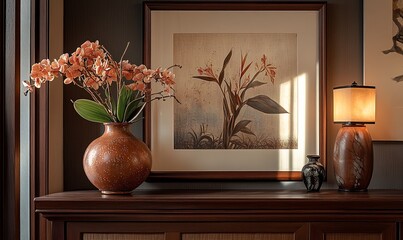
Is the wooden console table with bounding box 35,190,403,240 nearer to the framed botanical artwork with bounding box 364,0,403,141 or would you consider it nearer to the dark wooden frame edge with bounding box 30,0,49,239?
the dark wooden frame edge with bounding box 30,0,49,239

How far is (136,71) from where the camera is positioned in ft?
7.54

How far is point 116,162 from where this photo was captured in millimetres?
2213

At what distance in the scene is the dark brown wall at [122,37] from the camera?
2633mm

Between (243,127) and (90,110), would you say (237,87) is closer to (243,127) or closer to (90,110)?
(243,127)

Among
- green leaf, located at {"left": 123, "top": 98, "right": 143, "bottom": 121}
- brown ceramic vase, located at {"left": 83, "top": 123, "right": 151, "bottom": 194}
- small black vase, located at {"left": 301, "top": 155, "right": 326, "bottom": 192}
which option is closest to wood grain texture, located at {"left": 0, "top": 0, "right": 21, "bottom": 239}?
brown ceramic vase, located at {"left": 83, "top": 123, "right": 151, "bottom": 194}

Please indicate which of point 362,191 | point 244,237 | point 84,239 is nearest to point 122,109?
point 84,239

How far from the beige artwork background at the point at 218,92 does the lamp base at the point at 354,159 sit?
0.82ft

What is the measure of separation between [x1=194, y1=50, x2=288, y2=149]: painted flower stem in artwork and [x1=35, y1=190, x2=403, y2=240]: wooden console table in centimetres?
49

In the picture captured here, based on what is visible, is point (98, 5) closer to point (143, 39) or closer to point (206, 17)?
point (143, 39)

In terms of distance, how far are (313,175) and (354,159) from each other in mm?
182

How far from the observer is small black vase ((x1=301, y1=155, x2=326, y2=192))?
243 cm

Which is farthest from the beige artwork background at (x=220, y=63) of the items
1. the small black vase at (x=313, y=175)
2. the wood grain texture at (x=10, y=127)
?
the wood grain texture at (x=10, y=127)

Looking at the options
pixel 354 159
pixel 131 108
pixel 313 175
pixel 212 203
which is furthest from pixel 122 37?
pixel 354 159

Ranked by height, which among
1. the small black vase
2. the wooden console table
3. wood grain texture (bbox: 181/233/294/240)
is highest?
the small black vase
